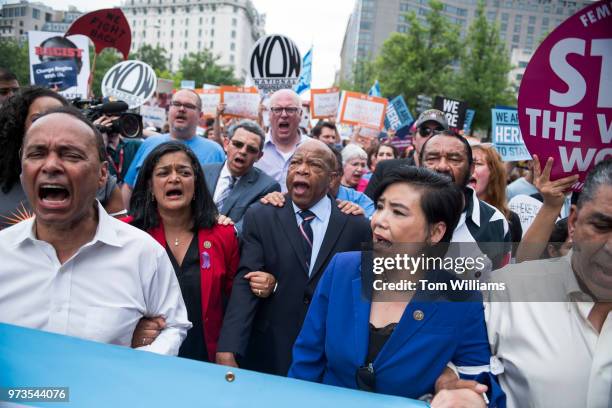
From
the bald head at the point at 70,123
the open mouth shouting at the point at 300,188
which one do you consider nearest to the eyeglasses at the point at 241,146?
the open mouth shouting at the point at 300,188

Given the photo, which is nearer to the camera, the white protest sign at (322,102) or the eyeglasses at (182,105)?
the eyeglasses at (182,105)

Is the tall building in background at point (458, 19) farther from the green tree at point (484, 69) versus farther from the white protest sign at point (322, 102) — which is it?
the white protest sign at point (322, 102)

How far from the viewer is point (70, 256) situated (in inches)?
80.1

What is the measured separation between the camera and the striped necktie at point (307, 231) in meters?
3.10

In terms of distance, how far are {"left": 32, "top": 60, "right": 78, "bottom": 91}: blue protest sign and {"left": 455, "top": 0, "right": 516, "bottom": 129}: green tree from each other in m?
24.1

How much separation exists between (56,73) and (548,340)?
6.72m

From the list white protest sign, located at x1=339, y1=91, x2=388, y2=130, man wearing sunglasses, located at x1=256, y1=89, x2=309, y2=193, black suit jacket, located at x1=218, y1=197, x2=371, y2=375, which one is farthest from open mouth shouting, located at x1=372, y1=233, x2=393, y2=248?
white protest sign, located at x1=339, y1=91, x2=388, y2=130

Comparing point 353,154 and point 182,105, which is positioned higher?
point 182,105

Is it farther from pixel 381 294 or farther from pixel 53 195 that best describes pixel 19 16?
pixel 381 294

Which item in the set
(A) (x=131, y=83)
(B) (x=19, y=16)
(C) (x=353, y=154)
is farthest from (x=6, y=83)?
(A) (x=131, y=83)

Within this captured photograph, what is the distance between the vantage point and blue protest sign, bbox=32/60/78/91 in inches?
265

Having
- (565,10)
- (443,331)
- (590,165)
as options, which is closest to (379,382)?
(443,331)

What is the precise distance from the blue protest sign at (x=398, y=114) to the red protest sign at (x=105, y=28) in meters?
6.85

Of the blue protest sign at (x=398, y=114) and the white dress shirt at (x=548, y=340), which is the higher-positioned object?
the blue protest sign at (x=398, y=114)
